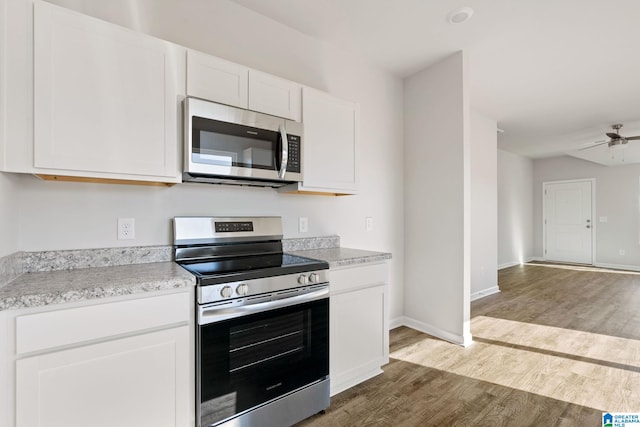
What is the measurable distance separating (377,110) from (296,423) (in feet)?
9.22

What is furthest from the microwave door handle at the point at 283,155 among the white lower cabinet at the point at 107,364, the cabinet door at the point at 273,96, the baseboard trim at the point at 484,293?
the baseboard trim at the point at 484,293

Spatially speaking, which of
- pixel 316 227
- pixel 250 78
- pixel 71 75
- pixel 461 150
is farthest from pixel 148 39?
pixel 461 150

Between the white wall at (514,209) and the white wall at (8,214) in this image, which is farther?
the white wall at (514,209)

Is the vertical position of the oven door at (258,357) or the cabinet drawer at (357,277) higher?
the cabinet drawer at (357,277)

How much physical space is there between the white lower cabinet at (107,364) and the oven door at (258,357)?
86 millimetres

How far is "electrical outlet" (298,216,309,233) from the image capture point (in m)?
2.54

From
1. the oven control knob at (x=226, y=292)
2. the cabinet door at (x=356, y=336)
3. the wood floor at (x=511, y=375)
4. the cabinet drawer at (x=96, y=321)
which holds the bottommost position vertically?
the wood floor at (x=511, y=375)

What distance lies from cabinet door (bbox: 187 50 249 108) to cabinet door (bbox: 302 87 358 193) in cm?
48

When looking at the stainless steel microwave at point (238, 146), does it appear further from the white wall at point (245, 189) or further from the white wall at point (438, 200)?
the white wall at point (438, 200)

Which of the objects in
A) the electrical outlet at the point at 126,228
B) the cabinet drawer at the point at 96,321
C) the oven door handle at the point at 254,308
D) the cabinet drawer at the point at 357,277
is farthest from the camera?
the cabinet drawer at the point at 357,277

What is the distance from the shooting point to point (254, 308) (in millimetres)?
1576

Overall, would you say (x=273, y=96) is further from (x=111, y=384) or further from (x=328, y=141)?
(x=111, y=384)

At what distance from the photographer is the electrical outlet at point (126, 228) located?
5.80 feet

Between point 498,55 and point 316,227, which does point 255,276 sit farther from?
point 498,55
